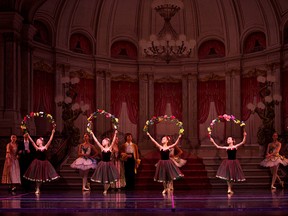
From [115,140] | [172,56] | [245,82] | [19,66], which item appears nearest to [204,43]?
[245,82]

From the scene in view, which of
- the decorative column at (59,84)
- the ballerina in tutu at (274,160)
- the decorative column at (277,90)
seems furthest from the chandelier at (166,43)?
the decorative column at (277,90)

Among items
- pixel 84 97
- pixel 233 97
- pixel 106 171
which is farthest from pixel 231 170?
pixel 84 97

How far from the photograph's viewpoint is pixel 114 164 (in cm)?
1517

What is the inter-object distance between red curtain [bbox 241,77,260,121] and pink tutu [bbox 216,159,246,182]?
8381mm

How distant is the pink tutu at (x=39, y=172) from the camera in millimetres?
14109

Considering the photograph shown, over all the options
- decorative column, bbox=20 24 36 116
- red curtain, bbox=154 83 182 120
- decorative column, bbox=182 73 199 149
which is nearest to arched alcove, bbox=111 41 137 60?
red curtain, bbox=154 83 182 120

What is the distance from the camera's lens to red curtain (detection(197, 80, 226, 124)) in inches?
917

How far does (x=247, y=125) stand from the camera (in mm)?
22406

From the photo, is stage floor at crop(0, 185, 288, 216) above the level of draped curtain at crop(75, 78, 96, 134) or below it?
below

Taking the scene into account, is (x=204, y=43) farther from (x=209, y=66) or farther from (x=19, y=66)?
(x=19, y=66)

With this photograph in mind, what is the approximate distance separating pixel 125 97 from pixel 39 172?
9.76 meters

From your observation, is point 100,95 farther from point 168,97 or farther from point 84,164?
point 84,164

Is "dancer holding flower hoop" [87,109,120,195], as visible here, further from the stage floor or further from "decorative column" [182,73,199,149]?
"decorative column" [182,73,199,149]

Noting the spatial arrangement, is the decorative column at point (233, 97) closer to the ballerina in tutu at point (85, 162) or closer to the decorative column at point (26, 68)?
the decorative column at point (26, 68)
